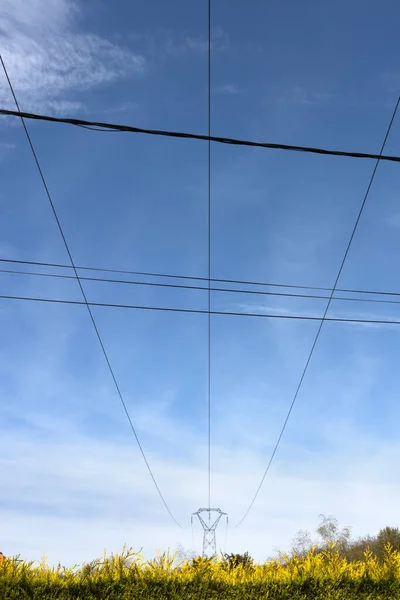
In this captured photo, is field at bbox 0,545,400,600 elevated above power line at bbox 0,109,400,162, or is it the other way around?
power line at bbox 0,109,400,162

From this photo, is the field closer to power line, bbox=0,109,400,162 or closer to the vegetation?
the vegetation

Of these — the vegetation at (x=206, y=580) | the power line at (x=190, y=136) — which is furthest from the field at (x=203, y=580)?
the power line at (x=190, y=136)

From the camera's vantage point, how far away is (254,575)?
8797 mm

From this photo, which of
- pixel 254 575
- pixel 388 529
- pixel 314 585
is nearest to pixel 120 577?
pixel 254 575

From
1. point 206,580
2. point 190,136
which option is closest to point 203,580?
point 206,580

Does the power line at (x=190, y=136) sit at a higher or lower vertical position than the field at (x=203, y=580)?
higher

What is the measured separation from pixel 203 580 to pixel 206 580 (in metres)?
0.05

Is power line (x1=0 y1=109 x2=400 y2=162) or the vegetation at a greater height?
power line (x1=0 y1=109 x2=400 y2=162)

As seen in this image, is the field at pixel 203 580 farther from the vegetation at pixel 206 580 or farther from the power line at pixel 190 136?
the power line at pixel 190 136

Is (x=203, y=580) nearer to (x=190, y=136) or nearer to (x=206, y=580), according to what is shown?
(x=206, y=580)

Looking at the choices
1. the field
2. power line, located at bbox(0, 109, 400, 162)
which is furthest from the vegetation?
power line, located at bbox(0, 109, 400, 162)

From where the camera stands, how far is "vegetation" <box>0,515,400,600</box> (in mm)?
7734

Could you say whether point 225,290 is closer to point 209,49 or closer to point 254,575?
point 209,49

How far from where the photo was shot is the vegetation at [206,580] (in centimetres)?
773
